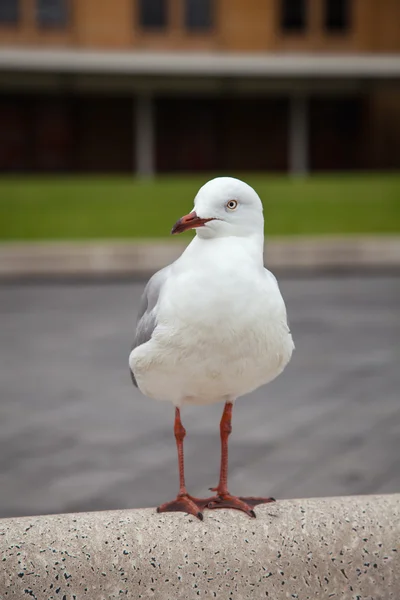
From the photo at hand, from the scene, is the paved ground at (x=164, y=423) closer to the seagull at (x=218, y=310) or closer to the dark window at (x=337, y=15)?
the seagull at (x=218, y=310)

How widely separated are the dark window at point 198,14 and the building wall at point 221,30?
218mm

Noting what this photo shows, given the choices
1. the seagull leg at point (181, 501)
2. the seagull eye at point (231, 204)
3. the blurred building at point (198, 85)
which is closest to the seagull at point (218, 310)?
the seagull eye at point (231, 204)

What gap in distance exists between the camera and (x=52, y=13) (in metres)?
31.6

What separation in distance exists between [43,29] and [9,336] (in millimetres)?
24182

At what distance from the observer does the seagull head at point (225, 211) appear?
8.57 feet

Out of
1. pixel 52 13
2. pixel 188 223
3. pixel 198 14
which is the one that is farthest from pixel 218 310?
pixel 198 14

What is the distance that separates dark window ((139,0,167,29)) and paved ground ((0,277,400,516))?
24137 mm

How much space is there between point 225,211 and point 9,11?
1228 inches

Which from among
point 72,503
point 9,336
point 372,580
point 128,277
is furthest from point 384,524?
point 128,277

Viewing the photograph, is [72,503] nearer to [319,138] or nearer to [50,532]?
[50,532]

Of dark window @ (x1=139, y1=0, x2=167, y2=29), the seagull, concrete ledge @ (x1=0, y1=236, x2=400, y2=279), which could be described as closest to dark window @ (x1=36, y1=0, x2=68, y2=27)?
dark window @ (x1=139, y1=0, x2=167, y2=29)

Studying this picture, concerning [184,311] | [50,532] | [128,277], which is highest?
[184,311]

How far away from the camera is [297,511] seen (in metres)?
3.18

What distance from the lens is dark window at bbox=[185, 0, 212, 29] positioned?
32.1m
